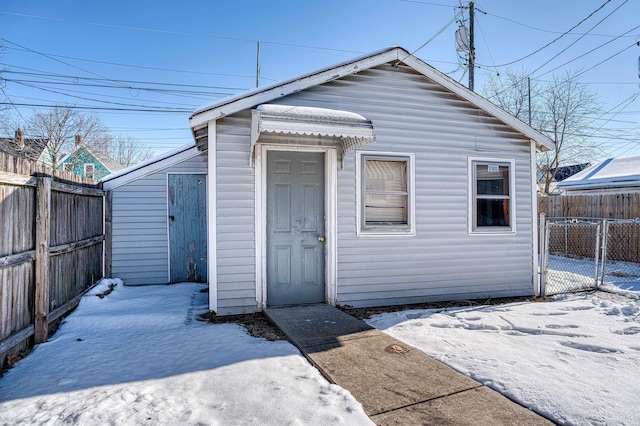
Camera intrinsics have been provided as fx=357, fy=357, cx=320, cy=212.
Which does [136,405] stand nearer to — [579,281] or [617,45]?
[579,281]

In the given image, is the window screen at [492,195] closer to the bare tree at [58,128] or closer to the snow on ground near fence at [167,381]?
the snow on ground near fence at [167,381]

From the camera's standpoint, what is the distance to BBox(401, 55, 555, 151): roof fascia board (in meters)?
5.90

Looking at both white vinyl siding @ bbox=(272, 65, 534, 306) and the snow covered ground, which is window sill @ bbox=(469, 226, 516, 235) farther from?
the snow covered ground

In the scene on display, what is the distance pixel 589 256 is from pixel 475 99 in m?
8.08

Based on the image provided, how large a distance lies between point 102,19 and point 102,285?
11.2m

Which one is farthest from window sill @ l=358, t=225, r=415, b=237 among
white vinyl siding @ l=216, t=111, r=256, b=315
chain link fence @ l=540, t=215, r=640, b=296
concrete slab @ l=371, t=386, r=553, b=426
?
concrete slab @ l=371, t=386, r=553, b=426

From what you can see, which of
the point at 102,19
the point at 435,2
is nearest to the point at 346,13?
the point at 435,2

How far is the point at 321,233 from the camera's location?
554 cm

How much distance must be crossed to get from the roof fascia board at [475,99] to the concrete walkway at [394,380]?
4.20 meters

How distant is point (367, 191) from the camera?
567 centimetres

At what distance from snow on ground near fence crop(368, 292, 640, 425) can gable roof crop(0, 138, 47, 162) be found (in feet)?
73.5

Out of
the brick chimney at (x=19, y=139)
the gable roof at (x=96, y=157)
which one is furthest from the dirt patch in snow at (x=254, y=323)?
the brick chimney at (x=19, y=139)

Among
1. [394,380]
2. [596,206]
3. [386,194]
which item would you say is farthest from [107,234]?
[596,206]

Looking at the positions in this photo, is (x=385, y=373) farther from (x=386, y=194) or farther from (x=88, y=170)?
(x=88, y=170)
